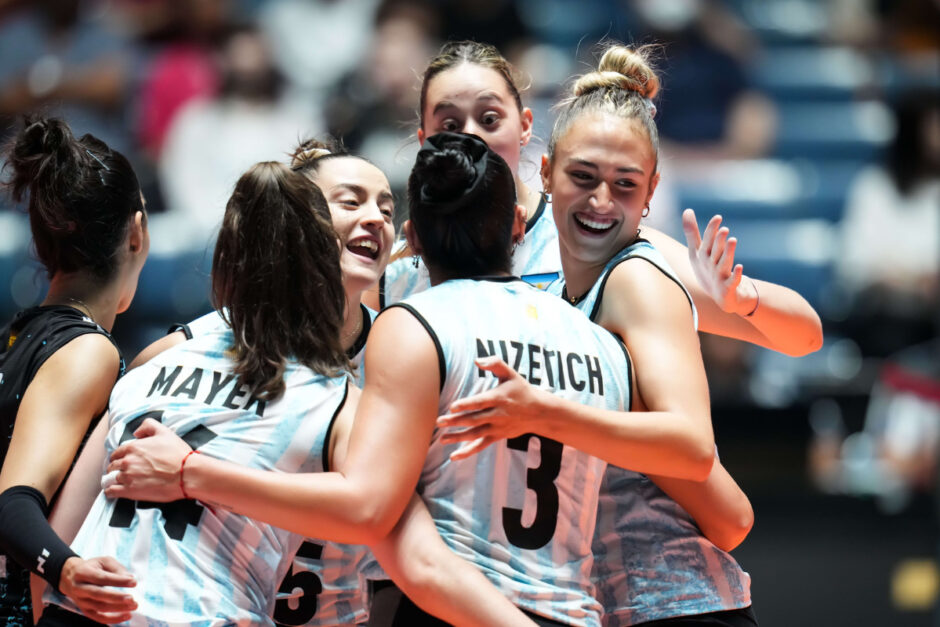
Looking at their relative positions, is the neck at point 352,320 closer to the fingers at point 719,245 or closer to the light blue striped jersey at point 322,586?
the light blue striped jersey at point 322,586

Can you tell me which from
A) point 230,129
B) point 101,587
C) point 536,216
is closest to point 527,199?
point 536,216

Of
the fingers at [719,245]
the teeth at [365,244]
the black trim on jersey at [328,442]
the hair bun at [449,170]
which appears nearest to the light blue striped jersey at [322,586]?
the teeth at [365,244]

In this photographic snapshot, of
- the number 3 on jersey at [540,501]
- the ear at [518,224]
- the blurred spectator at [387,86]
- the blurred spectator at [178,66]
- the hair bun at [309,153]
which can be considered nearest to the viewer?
the number 3 on jersey at [540,501]

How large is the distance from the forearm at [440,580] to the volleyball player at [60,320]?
2.63 feet

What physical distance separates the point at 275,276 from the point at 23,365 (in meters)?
0.71

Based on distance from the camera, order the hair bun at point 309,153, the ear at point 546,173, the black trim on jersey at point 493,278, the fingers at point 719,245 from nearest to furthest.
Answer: the black trim on jersey at point 493,278, the fingers at point 719,245, the ear at point 546,173, the hair bun at point 309,153

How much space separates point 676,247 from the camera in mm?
2975

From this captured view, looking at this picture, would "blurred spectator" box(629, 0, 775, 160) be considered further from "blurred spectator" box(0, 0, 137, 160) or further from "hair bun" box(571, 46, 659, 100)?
"hair bun" box(571, 46, 659, 100)

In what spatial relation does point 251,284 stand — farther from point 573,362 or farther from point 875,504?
point 875,504

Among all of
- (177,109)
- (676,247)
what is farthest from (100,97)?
(676,247)

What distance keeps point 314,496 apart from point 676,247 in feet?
4.33

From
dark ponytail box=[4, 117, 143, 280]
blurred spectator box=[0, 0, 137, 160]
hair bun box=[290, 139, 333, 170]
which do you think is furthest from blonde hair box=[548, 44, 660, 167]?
blurred spectator box=[0, 0, 137, 160]

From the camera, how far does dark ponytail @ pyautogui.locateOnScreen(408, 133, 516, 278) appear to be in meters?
2.26

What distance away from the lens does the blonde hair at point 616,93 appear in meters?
2.74
